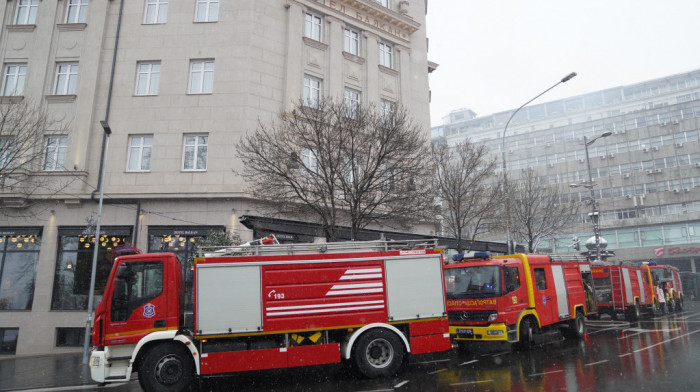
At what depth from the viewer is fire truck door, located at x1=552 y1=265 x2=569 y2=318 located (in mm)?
13336

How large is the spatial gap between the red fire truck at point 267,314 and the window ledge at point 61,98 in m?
13.9

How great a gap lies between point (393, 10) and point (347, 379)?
21.5 metres

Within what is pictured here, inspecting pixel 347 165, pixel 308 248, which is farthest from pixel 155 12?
pixel 308 248

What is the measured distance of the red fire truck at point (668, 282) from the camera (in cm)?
2503

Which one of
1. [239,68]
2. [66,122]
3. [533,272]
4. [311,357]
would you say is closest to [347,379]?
[311,357]

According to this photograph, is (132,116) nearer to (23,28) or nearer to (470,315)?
(23,28)

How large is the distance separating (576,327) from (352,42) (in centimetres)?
1703

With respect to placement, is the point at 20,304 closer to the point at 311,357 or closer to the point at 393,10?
the point at 311,357

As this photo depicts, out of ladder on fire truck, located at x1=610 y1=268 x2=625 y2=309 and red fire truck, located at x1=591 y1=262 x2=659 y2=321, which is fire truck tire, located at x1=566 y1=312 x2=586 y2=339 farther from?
ladder on fire truck, located at x1=610 y1=268 x2=625 y2=309

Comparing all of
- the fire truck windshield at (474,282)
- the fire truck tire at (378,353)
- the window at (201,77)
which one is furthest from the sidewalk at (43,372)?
the window at (201,77)

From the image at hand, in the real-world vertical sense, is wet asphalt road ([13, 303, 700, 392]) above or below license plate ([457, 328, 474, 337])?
below

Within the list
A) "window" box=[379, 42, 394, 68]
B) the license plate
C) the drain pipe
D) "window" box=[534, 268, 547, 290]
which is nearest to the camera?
the license plate

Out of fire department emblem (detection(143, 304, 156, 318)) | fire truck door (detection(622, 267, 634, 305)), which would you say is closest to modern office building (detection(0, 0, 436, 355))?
fire department emblem (detection(143, 304, 156, 318))

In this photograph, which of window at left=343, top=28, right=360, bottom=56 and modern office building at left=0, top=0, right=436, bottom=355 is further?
window at left=343, top=28, right=360, bottom=56
